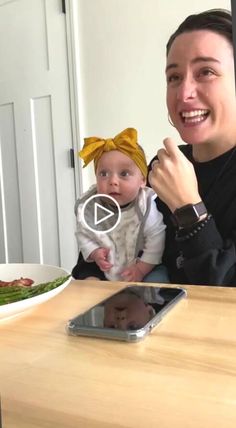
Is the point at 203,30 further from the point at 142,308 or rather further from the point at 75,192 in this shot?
the point at 75,192

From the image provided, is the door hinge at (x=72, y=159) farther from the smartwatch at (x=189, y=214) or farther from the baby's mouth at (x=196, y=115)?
the smartwatch at (x=189, y=214)

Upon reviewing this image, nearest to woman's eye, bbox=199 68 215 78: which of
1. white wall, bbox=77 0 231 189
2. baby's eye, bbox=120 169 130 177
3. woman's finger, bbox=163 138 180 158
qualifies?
woman's finger, bbox=163 138 180 158

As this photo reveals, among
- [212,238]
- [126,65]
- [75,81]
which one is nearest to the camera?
[212,238]

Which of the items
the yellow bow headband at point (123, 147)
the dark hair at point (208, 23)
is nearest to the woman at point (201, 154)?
the dark hair at point (208, 23)

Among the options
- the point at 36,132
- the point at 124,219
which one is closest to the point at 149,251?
the point at 124,219

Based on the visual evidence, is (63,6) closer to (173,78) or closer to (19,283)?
(173,78)

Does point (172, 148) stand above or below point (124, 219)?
above

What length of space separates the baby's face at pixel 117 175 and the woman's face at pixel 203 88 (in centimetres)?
18

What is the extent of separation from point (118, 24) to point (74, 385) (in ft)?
6.98

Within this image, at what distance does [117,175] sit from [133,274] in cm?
28

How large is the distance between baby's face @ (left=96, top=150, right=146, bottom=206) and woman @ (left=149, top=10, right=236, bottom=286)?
135 millimetres

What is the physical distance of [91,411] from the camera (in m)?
0.34

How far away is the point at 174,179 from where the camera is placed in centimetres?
95

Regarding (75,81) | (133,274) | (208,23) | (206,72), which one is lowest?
(133,274)
